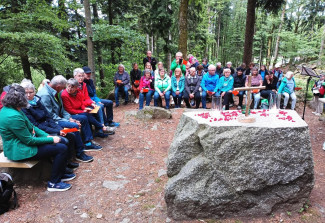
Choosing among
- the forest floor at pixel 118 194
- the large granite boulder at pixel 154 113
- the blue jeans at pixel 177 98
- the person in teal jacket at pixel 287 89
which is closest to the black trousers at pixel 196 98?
the blue jeans at pixel 177 98

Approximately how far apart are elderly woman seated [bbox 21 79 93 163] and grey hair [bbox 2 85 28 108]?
55 centimetres

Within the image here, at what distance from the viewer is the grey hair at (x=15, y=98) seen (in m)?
2.93

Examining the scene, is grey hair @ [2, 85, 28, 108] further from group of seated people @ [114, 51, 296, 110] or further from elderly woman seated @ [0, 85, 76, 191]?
group of seated people @ [114, 51, 296, 110]

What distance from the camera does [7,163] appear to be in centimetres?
318

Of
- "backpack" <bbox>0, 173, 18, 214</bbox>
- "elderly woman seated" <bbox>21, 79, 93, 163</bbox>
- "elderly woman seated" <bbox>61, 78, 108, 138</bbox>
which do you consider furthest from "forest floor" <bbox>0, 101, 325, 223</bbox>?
"elderly woman seated" <bbox>61, 78, 108, 138</bbox>

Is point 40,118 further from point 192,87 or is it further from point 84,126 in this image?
point 192,87

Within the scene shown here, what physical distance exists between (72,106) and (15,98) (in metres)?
1.88

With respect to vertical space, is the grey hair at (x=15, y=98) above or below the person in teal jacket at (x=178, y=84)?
above

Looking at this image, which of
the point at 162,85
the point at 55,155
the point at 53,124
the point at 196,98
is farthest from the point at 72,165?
the point at 196,98

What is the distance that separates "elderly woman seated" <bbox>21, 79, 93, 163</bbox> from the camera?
3.65m

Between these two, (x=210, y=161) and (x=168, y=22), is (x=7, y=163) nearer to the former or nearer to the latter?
(x=210, y=161)

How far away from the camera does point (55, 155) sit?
135 inches

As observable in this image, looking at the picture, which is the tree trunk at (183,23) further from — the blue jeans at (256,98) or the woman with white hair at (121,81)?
the blue jeans at (256,98)

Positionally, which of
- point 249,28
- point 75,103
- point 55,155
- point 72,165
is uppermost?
point 249,28
